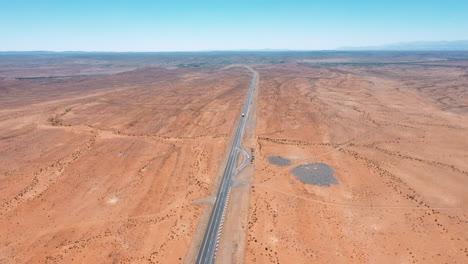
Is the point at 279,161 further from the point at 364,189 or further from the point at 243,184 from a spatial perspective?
the point at 364,189

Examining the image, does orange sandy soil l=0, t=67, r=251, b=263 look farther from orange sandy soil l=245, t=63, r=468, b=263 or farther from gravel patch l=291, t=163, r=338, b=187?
gravel patch l=291, t=163, r=338, b=187

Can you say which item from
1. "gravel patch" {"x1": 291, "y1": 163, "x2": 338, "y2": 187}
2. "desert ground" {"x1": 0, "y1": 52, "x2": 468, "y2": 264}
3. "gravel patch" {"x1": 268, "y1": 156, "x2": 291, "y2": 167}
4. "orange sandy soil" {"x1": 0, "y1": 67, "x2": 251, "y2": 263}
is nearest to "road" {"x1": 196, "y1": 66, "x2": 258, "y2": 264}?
"desert ground" {"x1": 0, "y1": 52, "x2": 468, "y2": 264}

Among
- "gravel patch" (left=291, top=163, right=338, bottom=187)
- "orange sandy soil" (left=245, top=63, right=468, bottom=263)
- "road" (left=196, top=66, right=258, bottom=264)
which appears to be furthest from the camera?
"gravel patch" (left=291, top=163, right=338, bottom=187)

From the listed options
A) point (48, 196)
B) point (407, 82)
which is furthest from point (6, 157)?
point (407, 82)

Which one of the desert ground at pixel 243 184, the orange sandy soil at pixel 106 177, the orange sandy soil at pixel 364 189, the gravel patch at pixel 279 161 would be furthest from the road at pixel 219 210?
the gravel patch at pixel 279 161

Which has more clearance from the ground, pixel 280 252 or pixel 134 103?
pixel 134 103

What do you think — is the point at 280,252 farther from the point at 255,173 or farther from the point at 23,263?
the point at 23,263
